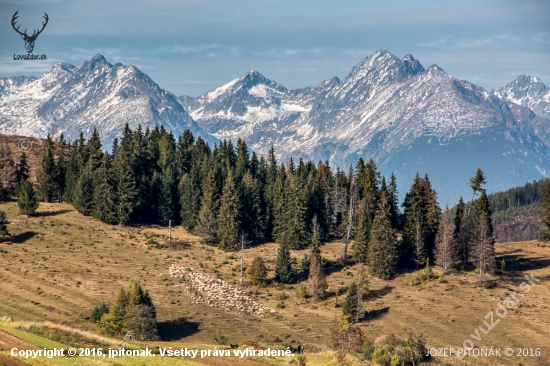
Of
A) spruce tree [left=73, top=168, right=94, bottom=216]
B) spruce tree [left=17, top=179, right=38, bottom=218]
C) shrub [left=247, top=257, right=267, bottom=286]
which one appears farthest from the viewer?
spruce tree [left=73, top=168, right=94, bottom=216]

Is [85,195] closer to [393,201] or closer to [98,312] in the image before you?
[98,312]

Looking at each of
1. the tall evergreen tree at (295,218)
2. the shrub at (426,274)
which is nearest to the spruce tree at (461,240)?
the shrub at (426,274)

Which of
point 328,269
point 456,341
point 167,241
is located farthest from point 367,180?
point 456,341

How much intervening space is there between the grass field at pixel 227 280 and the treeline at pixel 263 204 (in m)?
3.96

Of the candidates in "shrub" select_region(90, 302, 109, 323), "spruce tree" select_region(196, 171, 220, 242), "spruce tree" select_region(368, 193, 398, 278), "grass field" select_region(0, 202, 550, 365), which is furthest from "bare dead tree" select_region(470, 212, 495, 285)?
"shrub" select_region(90, 302, 109, 323)

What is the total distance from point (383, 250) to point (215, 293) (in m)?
31.4

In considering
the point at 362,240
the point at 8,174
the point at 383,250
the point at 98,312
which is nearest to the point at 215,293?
the point at 98,312

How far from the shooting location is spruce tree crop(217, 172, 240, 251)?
392 ft

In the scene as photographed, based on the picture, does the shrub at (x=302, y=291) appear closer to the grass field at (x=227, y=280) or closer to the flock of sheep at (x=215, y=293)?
the grass field at (x=227, y=280)

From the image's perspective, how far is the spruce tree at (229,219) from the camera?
392 feet

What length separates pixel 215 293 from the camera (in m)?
93.8

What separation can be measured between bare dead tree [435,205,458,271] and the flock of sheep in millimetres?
34992

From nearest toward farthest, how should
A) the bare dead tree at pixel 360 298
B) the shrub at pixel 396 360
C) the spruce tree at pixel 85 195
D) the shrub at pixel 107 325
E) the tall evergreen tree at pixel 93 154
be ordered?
1. the shrub at pixel 396 360
2. the shrub at pixel 107 325
3. the bare dead tree at pixel 360 298
4. the spruce tree at pixel 85 195
5. the tall evergreen tree at pixel 93 154

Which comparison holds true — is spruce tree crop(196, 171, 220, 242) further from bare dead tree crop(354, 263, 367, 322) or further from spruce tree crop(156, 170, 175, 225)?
bare dead tree crop(354, 263, 367, 322)
